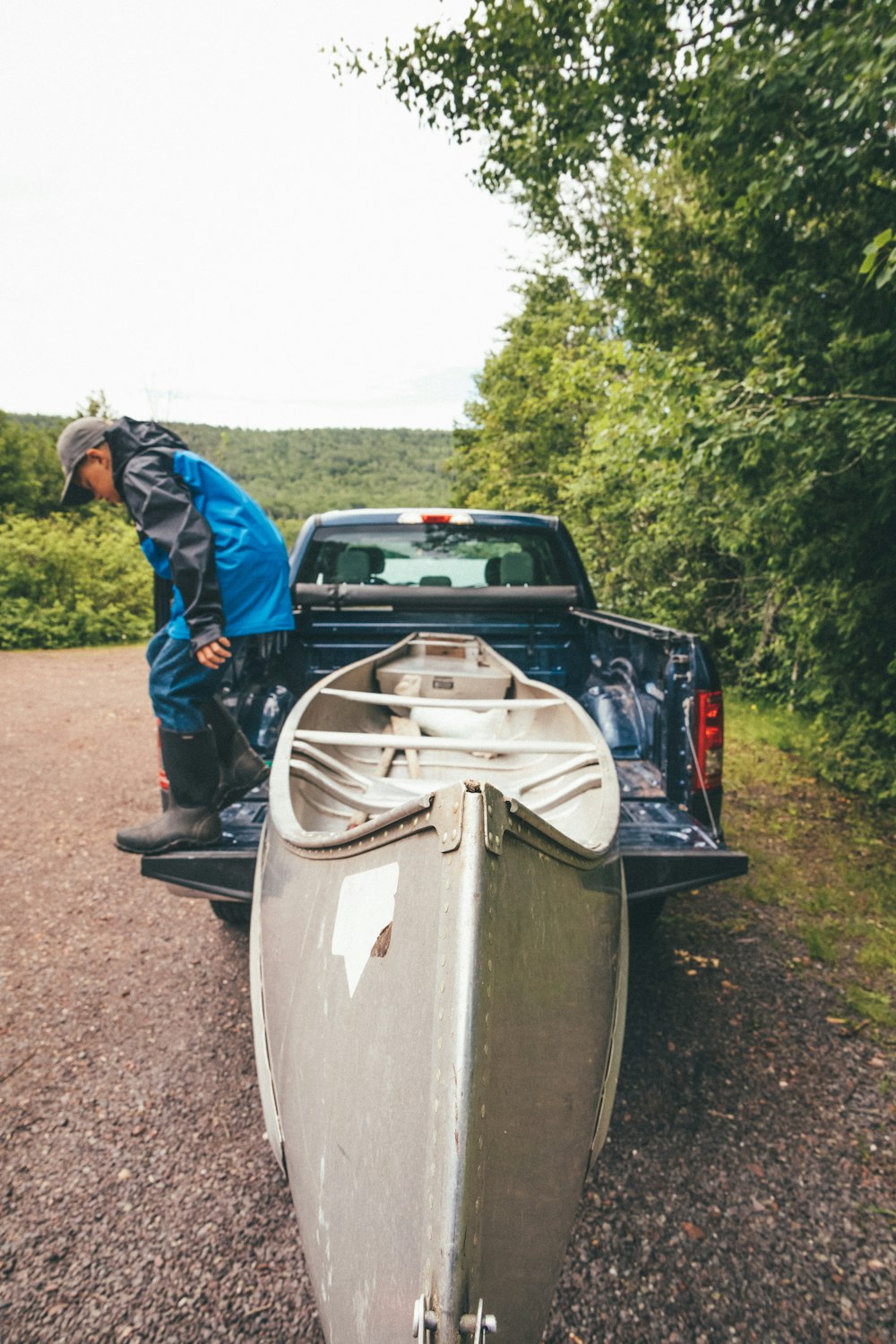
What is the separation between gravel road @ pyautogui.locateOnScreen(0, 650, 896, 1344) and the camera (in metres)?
1.82

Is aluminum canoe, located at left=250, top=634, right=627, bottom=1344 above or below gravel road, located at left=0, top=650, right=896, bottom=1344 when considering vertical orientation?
above

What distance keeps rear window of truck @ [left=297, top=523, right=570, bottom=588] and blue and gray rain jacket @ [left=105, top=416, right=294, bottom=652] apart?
5.61ft

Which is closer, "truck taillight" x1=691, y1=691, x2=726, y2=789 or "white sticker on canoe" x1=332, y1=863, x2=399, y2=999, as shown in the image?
"white sticker on canoe" x1=332, y1=863, x2=399, y2=999

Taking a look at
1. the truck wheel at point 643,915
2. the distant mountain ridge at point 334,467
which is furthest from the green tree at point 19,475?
the truck wheel at point 643,915

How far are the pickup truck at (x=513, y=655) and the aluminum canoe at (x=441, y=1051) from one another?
66 cm

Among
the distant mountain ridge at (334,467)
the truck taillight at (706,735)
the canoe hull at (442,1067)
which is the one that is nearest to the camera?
the canoe hull at (442,1067)

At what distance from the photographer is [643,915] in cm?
336

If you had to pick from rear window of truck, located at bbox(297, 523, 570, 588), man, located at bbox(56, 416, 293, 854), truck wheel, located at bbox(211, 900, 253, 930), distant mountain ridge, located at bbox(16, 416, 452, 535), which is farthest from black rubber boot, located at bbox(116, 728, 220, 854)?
distant mountain ridge, located at bbox(16, 416, 452, 535)

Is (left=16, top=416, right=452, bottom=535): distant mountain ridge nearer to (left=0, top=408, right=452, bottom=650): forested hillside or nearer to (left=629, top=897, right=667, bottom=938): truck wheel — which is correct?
(left=0, top=408, right=452, bottom=650): forested hillside

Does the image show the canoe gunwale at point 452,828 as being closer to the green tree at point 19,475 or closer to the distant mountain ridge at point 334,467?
the green tree at point 19,475

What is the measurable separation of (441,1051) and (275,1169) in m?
1.30

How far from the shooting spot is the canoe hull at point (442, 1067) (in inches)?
52.7

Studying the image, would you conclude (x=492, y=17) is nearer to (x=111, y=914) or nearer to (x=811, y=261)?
(x=811, y=261)

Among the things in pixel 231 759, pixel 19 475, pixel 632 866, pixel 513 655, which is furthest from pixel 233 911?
pixel 19 475
